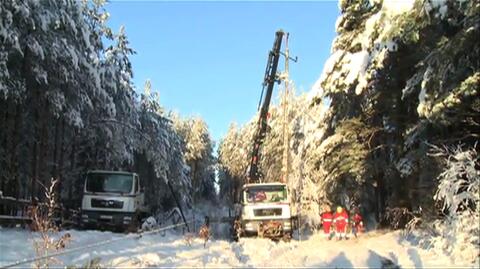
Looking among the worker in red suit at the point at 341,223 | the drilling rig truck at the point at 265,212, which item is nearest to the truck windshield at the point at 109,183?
the drilling rig truck at the point at 265,212

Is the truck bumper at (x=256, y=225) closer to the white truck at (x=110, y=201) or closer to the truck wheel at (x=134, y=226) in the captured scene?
the truck wheel at (x=134, y=226)

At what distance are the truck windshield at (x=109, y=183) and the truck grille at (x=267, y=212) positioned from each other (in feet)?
16.2

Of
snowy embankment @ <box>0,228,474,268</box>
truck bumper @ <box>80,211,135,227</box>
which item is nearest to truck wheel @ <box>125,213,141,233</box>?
truck bumper @ <box>80,211,135,227</box>

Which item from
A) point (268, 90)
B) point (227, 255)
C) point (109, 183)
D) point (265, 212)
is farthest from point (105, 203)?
point (268, 90)

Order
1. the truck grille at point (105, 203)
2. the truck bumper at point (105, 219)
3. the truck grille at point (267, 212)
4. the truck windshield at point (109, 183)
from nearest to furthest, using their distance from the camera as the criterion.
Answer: the truck bumper at point (105, 219)
the truck grille at point (105, 203)
the truck grille at point (267, 212)
the truck windshield at point (109, 183)

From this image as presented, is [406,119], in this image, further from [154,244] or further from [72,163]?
[72,163]

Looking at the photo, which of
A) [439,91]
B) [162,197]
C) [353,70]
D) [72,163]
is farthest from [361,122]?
[162,197]

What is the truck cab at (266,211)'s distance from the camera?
2402 centimetres

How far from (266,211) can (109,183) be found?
6113mm

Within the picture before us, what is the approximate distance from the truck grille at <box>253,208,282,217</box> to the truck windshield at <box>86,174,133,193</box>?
494cm

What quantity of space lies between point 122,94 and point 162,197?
1531cm

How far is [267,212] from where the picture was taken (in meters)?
24.7

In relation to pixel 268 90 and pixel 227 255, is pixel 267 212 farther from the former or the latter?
pixel 268 90

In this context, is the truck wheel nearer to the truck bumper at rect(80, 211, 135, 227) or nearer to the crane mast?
the truck bumper at rect(80, 211, 135, 227)
